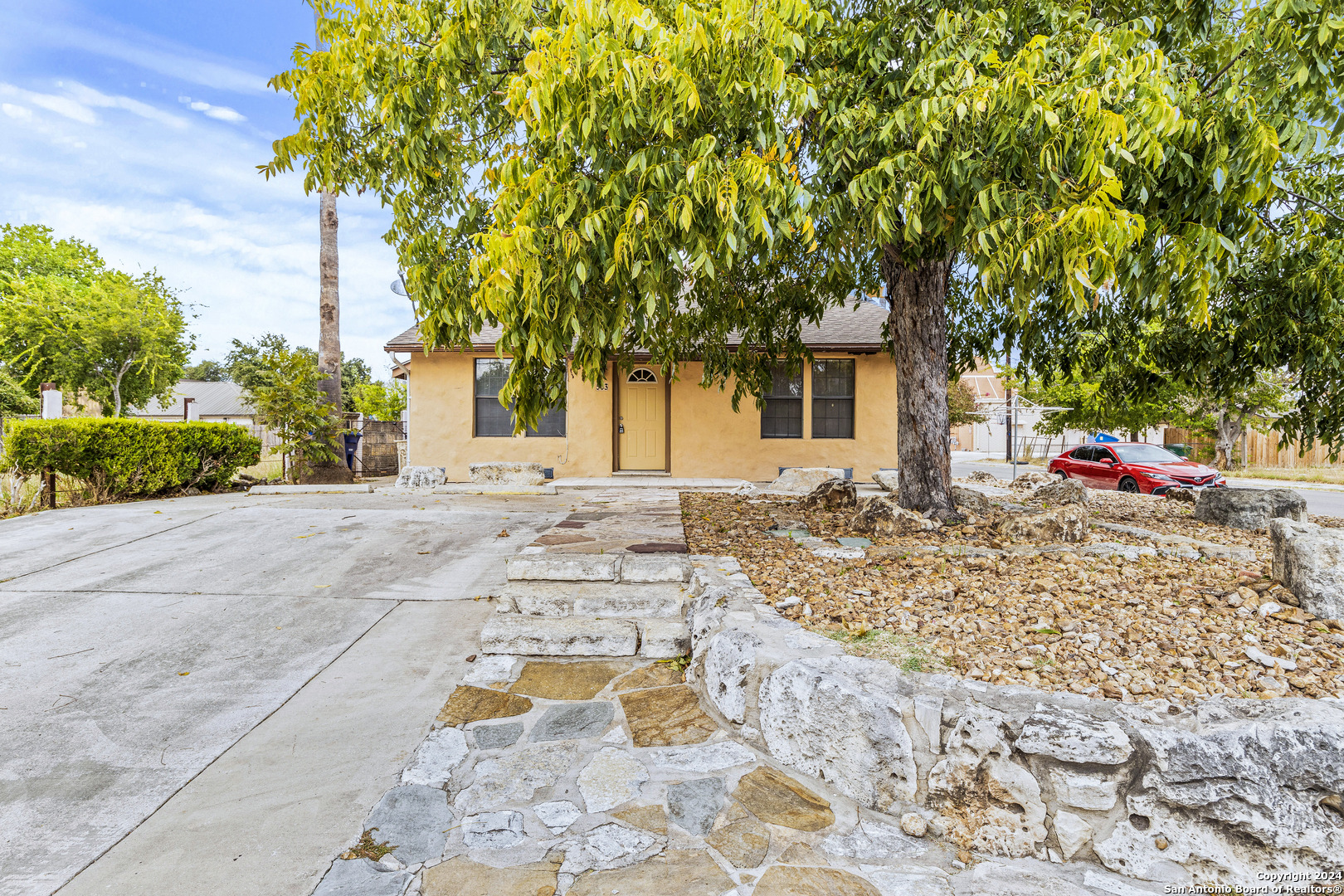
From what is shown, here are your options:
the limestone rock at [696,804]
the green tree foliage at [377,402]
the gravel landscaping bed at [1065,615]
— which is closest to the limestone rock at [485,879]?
the limestone rock at [696,804]

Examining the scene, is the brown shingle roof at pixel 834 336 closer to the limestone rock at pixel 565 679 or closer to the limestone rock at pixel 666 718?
the limestone rock at pixel 565 679

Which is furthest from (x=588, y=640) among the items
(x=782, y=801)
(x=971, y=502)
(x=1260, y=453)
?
(x=1260, y=453)

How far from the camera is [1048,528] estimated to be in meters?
4.77

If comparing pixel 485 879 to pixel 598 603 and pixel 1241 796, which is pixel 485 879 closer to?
pixel 598 603

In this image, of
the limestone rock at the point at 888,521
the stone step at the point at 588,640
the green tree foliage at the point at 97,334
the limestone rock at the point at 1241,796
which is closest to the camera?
the limestone rock at the point at 1241,796

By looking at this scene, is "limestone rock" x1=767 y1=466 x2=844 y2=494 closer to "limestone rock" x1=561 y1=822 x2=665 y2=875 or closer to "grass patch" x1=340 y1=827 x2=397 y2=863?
"limestone rock" x1=561 y1=822 x2=665 y2=875

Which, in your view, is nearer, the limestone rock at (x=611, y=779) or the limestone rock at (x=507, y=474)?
the limestone rock at (x=611, y=779)

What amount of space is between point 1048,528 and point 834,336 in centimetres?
712

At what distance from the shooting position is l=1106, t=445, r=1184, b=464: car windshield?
12.4 m

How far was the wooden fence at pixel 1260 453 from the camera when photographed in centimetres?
1972

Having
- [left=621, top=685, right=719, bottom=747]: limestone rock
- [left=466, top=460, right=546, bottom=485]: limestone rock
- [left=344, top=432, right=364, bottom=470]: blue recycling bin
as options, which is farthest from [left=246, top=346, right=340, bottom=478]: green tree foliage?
[left=621, top=685, right=719, bottom=747]: limestone rock

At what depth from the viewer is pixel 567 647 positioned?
350 cm

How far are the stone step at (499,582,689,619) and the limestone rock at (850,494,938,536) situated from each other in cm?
213

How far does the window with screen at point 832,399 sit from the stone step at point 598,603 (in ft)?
27.8
